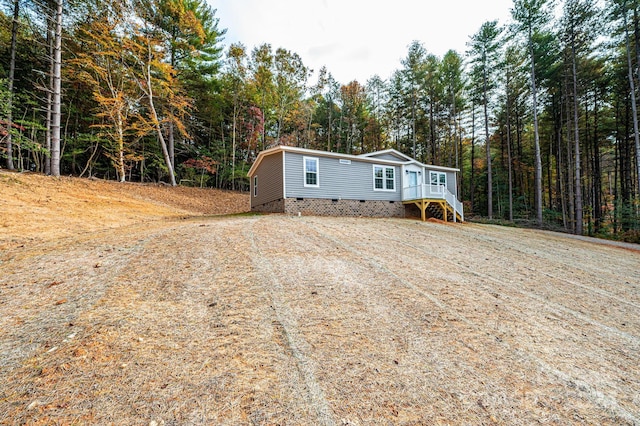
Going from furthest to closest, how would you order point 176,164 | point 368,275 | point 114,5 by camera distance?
point 176,164 → point 114,5 → point 368,275

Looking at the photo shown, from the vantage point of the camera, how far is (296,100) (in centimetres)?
2295

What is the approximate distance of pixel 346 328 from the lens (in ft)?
8.84

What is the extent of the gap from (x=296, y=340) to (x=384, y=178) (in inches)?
501

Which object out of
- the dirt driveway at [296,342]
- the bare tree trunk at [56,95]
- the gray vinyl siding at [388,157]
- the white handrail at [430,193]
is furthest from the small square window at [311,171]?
the bare tree trunk at [56,95]

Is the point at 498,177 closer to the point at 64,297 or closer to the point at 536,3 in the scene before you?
the point at 536,3

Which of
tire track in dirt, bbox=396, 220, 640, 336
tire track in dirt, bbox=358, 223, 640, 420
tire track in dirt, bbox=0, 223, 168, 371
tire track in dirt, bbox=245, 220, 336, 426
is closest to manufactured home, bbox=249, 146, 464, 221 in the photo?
tire track in dirt, bbox=396, 220, 640, 336

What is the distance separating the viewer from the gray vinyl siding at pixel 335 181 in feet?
38.1

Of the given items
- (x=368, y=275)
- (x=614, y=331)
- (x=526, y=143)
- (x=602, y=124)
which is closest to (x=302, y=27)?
(x=368, y=275)

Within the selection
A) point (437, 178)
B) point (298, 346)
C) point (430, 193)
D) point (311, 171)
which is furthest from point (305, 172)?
point (298, 346)

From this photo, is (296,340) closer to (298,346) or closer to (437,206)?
(298,346)

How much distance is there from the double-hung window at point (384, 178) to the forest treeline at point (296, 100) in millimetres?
8597

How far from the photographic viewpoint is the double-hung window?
547 inches

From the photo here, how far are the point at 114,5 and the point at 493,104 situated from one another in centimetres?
2617

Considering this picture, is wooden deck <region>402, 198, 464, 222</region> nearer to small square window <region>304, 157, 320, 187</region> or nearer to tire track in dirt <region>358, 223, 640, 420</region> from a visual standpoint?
small square window <region>304, 157, 320, 187</region>
